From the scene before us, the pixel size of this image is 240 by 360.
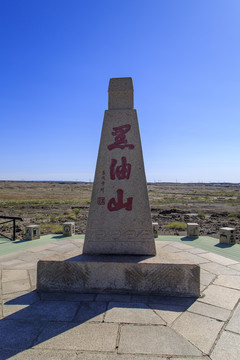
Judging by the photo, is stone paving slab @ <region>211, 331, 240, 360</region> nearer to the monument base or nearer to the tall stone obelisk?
the monument base

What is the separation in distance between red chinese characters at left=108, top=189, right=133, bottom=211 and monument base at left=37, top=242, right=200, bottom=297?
901 mm

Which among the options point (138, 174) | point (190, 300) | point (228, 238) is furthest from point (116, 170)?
point (228, 238)

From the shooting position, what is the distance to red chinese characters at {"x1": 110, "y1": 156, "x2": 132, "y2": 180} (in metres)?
4.37

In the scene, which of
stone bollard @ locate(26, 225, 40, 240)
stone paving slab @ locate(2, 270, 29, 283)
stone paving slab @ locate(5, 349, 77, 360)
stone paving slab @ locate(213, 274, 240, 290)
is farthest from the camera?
stone bollard @ locate(26, 225, 40, 240)

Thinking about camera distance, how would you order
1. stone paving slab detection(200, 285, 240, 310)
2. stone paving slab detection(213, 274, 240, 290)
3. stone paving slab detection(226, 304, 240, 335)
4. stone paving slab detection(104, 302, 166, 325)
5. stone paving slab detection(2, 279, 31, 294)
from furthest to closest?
stone paving slab detection(213, 274, 240, 290)
stone paving slab detection(2, 279, 31, 294)
stone paving slab detection(200, 285, 240, 310)
stone paving slab detection(104, 302, 166, 325)
stone paving slab detection(226, 304, 240, 335)

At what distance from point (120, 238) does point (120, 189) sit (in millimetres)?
882

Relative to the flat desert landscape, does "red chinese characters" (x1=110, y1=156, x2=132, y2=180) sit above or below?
above

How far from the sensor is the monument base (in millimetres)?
3619

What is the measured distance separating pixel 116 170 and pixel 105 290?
2046 millimetres

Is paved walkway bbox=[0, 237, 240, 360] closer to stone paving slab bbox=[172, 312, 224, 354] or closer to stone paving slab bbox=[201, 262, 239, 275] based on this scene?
stone paving slab bbox=[172, 312, 224, 354]

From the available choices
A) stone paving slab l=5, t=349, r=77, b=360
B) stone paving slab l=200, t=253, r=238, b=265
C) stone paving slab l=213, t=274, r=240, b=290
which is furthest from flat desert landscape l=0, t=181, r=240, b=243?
stone paving slab l=5, t=349, r=77, b=360

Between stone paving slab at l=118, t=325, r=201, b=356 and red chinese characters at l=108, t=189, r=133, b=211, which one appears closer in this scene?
stone paving slab at l=118, t=325, r=201, b=356

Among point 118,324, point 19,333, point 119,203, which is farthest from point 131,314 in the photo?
point 119,203

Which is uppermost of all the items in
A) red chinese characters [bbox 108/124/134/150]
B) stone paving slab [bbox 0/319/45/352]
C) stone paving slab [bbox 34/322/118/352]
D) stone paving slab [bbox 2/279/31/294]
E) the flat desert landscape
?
red chinese characters [bbox 108/124/134/150]
